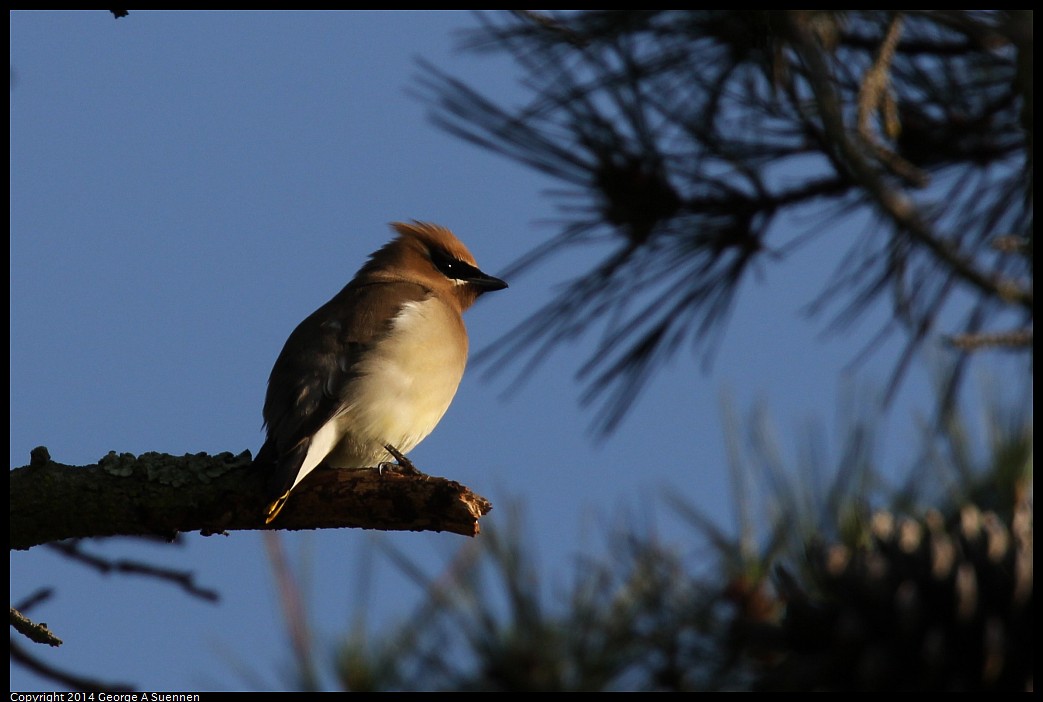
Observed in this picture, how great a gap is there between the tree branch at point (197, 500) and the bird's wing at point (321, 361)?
0.18m

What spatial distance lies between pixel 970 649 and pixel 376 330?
319cm

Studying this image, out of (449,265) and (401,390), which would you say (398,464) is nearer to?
(401,390)

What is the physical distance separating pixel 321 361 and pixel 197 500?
99cm

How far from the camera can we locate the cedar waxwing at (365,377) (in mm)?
4355

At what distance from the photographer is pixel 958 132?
11.4 ft

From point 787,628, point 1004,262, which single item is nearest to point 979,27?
point 1004,262

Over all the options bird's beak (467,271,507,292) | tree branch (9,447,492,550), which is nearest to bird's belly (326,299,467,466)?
tree branch (9,447,492,550)

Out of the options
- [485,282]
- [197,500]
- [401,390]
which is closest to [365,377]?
[401,390]

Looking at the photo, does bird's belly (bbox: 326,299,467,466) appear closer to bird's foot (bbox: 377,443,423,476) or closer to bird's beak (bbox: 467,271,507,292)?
bird's foot (bbox: 377,443,423,476)

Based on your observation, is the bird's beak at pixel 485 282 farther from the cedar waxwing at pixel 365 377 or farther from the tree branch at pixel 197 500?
the tree branch at pixel 197 500

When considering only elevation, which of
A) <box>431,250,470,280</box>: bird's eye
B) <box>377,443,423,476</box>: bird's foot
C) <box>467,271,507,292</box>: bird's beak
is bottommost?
<box>377,443,423,476</box>: bird's foot

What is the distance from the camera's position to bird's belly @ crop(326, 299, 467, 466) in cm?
446

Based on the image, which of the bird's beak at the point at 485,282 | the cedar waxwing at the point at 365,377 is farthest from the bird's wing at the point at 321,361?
the bird's beak at the point at 485,282

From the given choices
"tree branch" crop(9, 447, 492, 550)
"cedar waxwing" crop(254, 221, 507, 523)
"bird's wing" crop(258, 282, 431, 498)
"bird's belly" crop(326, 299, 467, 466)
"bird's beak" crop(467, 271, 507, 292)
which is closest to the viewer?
"tree branch" crop(9, 447, 492, 550)
